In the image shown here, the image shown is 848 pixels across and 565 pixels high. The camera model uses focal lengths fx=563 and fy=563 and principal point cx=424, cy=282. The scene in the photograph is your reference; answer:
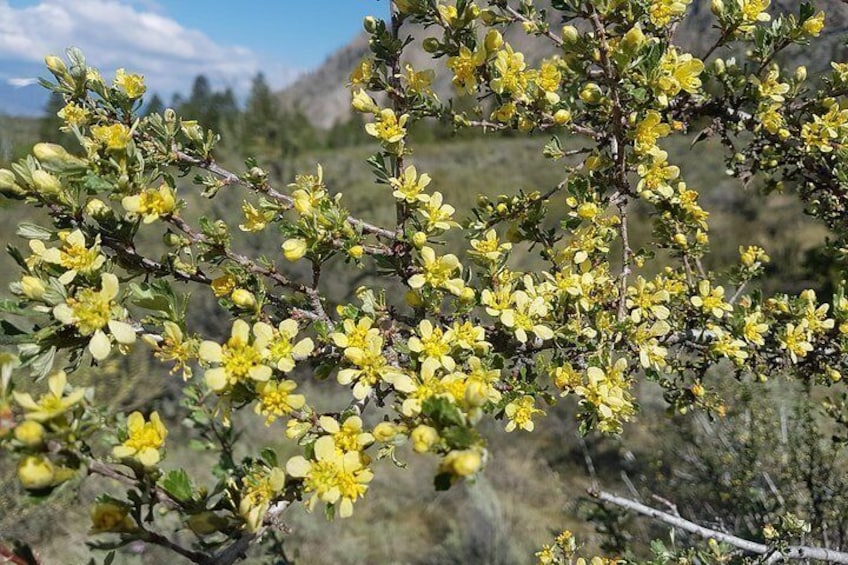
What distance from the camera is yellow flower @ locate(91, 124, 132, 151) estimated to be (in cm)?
129

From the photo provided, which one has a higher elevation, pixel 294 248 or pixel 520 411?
pixel 294 248

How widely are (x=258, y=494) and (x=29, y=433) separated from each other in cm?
47

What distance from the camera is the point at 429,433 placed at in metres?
1.08

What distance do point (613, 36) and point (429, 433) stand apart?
4.19 ft

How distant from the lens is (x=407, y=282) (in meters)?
1.56

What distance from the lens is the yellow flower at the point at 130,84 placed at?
5.14 feet

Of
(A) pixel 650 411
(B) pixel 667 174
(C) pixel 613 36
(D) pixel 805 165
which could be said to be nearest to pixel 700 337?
(B) pixel 667 174

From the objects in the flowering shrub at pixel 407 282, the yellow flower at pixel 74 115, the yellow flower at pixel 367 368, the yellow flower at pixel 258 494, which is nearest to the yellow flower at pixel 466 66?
the flowering shrub at pixel 407 282

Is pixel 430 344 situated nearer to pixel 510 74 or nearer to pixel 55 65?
pixel 510 74

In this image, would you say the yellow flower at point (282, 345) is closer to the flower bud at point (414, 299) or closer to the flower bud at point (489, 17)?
the flower bud at point (414, 299)

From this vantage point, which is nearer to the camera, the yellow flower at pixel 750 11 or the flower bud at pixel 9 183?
the flower bud at pixel 9 183

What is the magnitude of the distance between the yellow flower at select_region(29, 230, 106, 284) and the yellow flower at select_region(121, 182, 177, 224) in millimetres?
107

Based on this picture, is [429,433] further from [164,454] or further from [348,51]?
[348,51]

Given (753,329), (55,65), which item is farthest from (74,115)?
(753,329)
